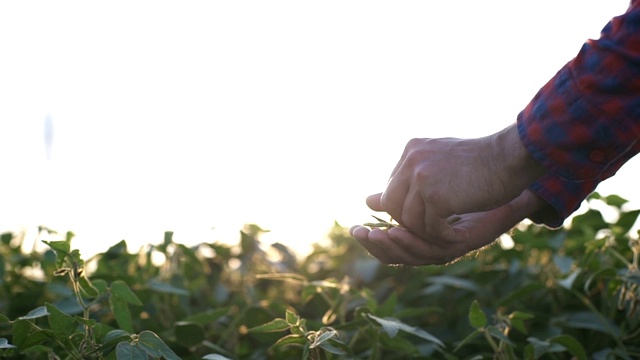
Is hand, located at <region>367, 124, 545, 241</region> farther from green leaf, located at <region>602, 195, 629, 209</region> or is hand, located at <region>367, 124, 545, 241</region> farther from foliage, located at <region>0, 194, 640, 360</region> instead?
green leaf, located at <region>602, 195, 629, 209</region>

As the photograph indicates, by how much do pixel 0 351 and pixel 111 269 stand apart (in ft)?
2.55

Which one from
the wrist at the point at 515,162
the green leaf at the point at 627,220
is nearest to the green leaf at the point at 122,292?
the wrist at the point at 515,162

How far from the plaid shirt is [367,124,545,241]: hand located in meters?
0.04

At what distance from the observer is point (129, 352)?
1.17 metres

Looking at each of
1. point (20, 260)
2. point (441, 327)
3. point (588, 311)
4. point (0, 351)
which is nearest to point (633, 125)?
point (588, 311)

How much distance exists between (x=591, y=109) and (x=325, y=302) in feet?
3.26

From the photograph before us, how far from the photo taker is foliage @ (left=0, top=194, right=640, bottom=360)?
1345 mm

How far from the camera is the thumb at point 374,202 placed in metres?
1.42

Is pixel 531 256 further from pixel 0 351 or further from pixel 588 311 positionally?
pixel 0 351

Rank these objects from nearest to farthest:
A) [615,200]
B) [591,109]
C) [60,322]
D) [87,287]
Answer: [591,109], [60,322], [87,287], [615,200]

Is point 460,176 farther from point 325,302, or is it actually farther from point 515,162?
point 325,302

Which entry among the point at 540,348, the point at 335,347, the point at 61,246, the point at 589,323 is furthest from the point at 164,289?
the point at 589,323

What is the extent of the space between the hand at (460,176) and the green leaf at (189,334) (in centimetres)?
55

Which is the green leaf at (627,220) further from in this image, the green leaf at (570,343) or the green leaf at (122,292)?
the green leaf at (122,292)
